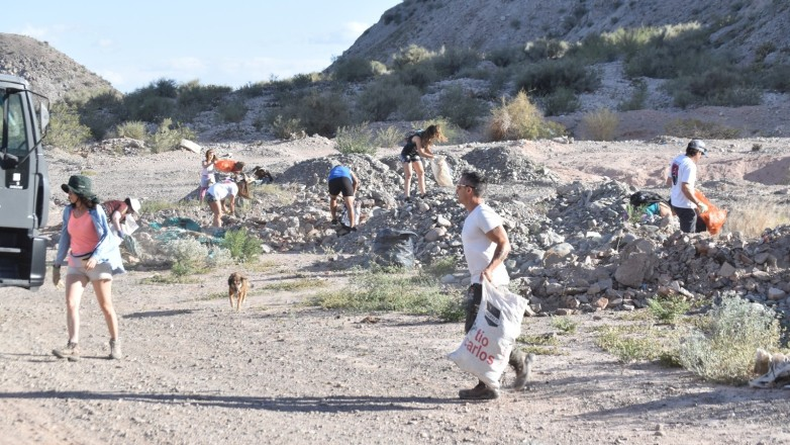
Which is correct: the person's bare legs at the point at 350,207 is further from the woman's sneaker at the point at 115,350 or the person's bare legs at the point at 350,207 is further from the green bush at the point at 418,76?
the green bush at the point at 418,76

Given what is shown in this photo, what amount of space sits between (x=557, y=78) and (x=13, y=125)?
111 feet

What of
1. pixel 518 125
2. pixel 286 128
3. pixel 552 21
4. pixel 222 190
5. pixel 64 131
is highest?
pixel 552 21

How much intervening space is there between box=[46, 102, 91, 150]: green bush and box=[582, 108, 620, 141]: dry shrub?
1588cm

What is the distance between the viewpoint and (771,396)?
716 cm

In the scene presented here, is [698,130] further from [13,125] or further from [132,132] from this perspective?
[13,125]

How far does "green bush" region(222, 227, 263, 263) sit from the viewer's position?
16297mm

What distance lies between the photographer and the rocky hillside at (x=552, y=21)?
46.5 meters

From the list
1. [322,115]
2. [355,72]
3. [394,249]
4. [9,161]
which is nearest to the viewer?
[9,161]

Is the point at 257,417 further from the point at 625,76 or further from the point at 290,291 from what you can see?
the point at 625,76

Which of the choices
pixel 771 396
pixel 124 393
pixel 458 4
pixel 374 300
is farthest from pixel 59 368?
pixel 458 4

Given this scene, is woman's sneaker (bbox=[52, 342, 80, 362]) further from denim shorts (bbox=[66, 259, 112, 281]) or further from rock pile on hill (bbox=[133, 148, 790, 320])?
rock pile on hill (bbox=[133, 148, 790, 320])

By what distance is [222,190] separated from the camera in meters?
18.8

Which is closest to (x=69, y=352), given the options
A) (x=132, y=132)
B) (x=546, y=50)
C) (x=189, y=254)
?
(x=189, y=254)

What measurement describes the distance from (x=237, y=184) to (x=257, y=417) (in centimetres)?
1372
